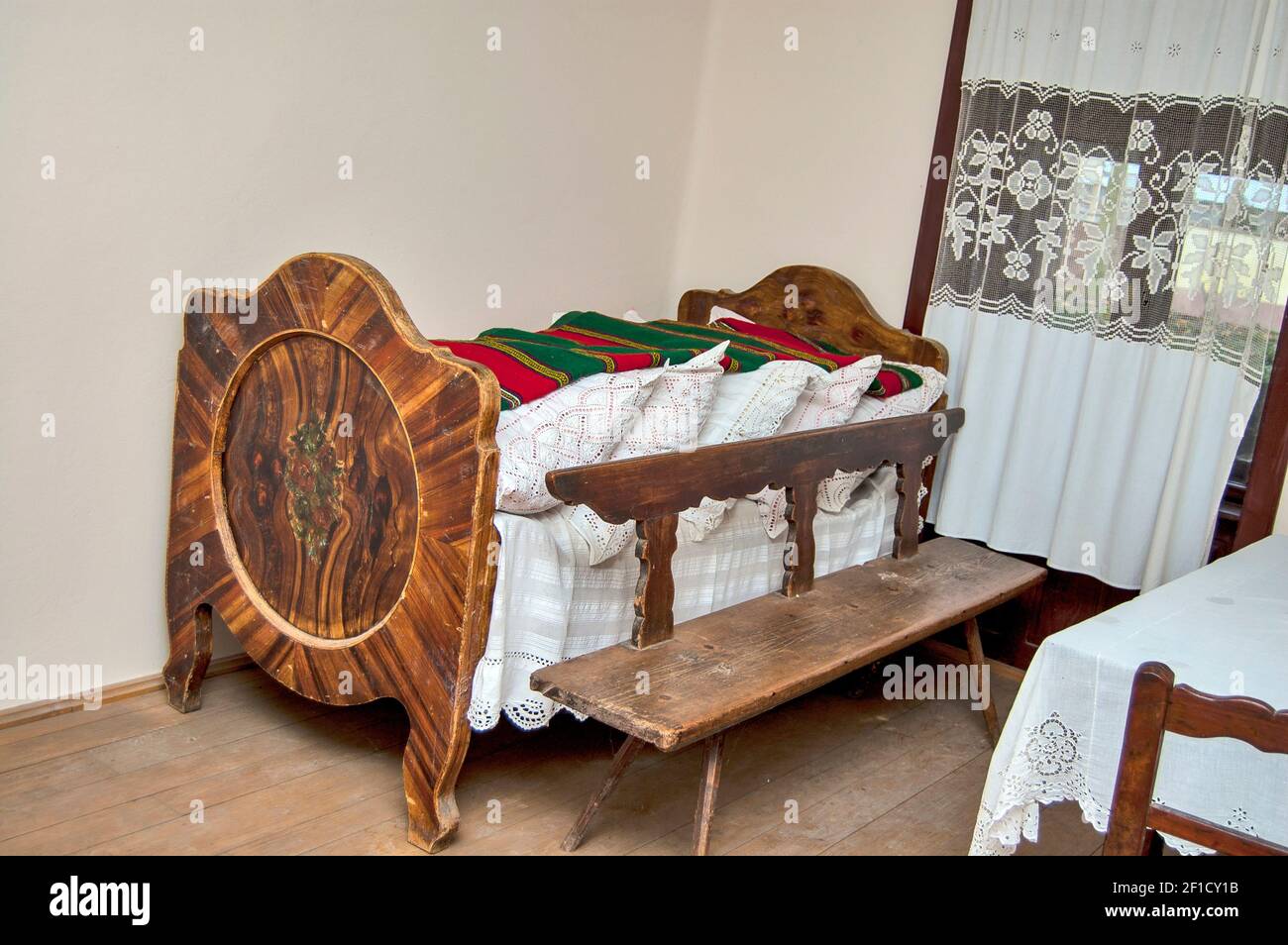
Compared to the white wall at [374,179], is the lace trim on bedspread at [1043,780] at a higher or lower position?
Answer: lower

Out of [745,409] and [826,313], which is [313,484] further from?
[826,313]

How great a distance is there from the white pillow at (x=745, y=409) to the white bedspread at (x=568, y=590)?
0.18ft

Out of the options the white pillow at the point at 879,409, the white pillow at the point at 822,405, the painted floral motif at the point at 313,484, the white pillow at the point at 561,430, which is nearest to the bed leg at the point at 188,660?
the painted floral motif at the point at 313,484

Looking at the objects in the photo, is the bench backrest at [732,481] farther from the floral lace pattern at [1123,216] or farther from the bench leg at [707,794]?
the floral lace pattern at [1123,216]

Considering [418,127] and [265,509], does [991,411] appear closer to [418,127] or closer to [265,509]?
[418,127]

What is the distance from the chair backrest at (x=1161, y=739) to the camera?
130 cm

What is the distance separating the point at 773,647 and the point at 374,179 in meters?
1.42

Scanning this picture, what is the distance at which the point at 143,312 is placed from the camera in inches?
95.8

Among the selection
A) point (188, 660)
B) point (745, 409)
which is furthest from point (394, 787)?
point (745, 409)

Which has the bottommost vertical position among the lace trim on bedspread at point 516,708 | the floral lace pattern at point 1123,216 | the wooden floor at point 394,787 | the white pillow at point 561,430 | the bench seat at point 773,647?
the wooden floor at point 394,787

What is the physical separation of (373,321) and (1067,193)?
5.77 feet

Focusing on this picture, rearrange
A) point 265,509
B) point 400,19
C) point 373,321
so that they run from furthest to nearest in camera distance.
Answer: point 400,19
point 265,509
point 373,321

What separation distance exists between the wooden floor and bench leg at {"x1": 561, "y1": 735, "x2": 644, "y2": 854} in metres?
0.02
